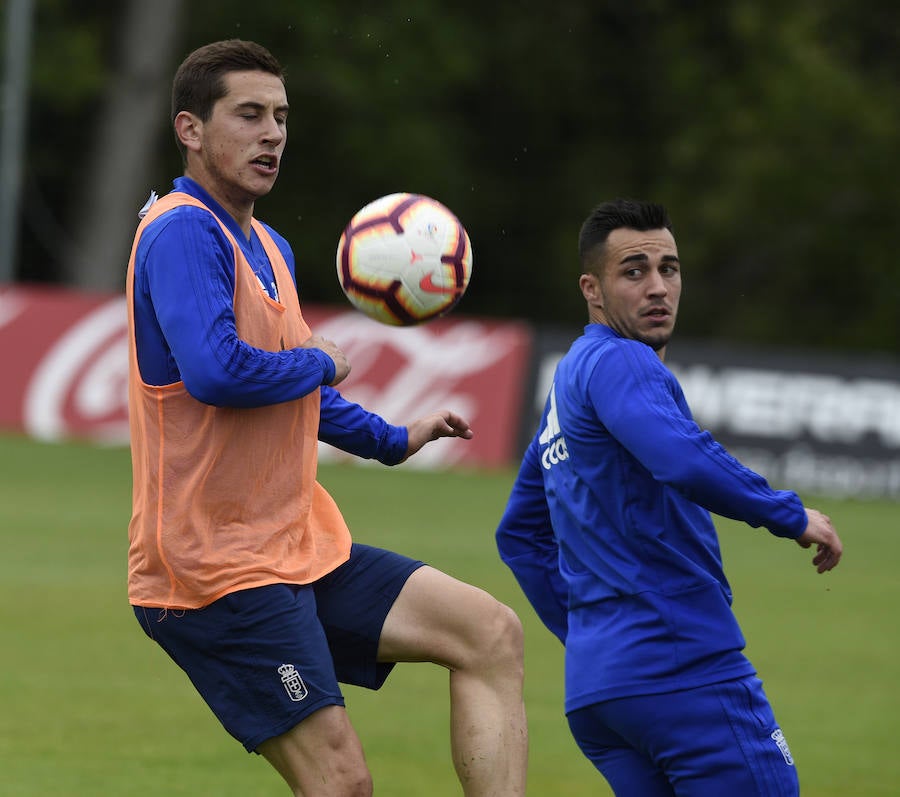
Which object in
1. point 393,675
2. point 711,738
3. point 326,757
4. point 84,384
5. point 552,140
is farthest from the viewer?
point 552,140

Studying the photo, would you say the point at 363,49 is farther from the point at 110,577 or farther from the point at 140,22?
the point at 110,577

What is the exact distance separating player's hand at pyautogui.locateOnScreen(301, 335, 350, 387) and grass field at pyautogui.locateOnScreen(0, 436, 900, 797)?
8.41 feet

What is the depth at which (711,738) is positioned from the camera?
415 cm

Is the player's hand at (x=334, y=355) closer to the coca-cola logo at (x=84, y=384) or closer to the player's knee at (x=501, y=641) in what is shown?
the player's knee at (x=501, y=641)

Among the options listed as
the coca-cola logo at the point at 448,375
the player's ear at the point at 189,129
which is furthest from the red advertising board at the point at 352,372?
the player's ear at the point at 189,129

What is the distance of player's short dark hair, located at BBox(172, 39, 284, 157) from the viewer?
462cm

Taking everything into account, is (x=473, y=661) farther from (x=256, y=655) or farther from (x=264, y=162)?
(x=264, y=162)

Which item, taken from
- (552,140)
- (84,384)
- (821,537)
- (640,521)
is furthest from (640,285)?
(552,140)

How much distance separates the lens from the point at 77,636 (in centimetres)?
988

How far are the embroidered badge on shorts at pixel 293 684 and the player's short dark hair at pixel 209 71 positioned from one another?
149 centimetres

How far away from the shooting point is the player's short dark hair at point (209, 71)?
182 inches

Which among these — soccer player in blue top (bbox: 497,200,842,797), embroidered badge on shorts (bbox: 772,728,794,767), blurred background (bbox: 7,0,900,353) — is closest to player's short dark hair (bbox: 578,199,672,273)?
soccer player in blue top (bbox: 497,200,842,797)

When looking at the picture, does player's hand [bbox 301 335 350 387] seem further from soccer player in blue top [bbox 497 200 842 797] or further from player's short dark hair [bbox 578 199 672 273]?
player's short dark hair [bbox 578 199 672 273]

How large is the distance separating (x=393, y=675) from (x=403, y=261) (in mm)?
4633
